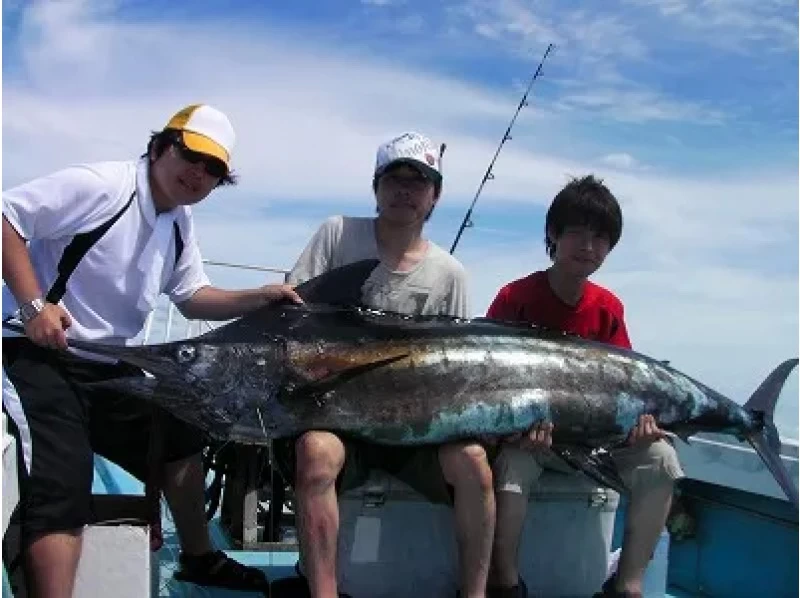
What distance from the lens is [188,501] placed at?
319 cm

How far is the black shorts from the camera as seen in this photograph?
2412 millimetres

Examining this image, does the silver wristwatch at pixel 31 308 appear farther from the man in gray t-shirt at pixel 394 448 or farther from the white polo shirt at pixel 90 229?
the man in gray t-shirt at pixel 394 448

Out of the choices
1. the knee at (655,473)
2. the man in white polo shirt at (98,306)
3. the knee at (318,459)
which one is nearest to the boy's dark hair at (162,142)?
the man in white polo shirt at (98,306)

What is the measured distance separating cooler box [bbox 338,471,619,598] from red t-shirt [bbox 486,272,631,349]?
1.83 ft

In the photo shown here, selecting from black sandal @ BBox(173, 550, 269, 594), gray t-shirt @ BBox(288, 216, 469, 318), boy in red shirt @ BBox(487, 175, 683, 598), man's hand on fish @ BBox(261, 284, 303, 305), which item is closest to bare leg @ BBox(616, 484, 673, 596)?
boy in red shirt @ BBox(487, 175, 683, 598)

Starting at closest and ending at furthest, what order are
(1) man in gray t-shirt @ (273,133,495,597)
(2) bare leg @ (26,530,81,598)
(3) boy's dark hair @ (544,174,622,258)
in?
1. (2) bare leg @ (26,530,81,598)
2. (1) man in gray t-shirt @ (273,133,495,597)
3. (3) boy's dark hair @ (544,174,622,258)

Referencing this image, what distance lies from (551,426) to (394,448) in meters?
0.49

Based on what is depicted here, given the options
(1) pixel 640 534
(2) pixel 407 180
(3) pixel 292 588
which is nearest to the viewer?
(3) pixel 292 588

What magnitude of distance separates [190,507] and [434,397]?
927mm

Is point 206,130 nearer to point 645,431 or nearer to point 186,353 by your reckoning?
point 186,353

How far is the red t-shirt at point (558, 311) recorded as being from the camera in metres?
3.53

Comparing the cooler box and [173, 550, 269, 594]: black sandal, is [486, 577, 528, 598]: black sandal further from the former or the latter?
[173, 550, 269, 594]: black sandal

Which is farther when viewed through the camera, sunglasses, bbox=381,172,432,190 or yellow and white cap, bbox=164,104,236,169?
sunglasses, bbox=381,172,432,190

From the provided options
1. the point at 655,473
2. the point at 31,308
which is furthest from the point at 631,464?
the point at 31,308
